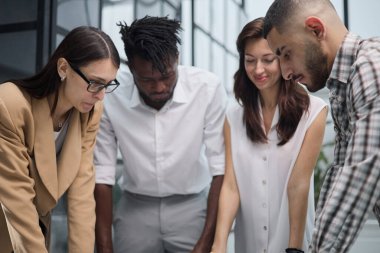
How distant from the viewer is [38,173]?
1.40m

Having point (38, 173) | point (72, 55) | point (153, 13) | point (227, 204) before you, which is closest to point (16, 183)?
point (38, 173)

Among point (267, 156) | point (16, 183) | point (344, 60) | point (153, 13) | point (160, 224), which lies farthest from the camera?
point (153, 13)

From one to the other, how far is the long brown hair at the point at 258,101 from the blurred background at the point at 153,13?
52 cm

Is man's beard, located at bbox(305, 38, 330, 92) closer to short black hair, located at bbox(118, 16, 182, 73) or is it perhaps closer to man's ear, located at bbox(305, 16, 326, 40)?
man's ear, located at bbox(305, 16, 326, 40)

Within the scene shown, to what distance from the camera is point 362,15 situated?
241cm

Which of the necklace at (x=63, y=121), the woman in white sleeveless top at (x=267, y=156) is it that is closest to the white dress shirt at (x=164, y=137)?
the woman in white sleeveless top at (x=267, y=156)

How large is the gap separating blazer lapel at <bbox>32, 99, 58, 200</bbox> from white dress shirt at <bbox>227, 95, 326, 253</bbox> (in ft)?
2.10

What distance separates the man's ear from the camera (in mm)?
1074

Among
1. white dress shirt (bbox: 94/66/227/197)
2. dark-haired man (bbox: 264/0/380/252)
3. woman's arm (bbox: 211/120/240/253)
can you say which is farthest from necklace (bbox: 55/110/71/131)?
dark-haired man (bbox: 264/0/380/252)

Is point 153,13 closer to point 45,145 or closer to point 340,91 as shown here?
point 45,145

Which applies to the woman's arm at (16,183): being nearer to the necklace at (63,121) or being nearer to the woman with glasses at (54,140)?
the woman with glasses at (54,140)

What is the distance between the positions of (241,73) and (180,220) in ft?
1.95

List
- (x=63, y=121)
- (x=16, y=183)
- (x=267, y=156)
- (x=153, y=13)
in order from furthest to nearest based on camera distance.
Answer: (x=153, y=13)
(x=267, y=156)
(x=63, y=121)
(x=16, y=183)

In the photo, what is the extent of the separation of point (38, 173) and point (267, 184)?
0.77 metres
